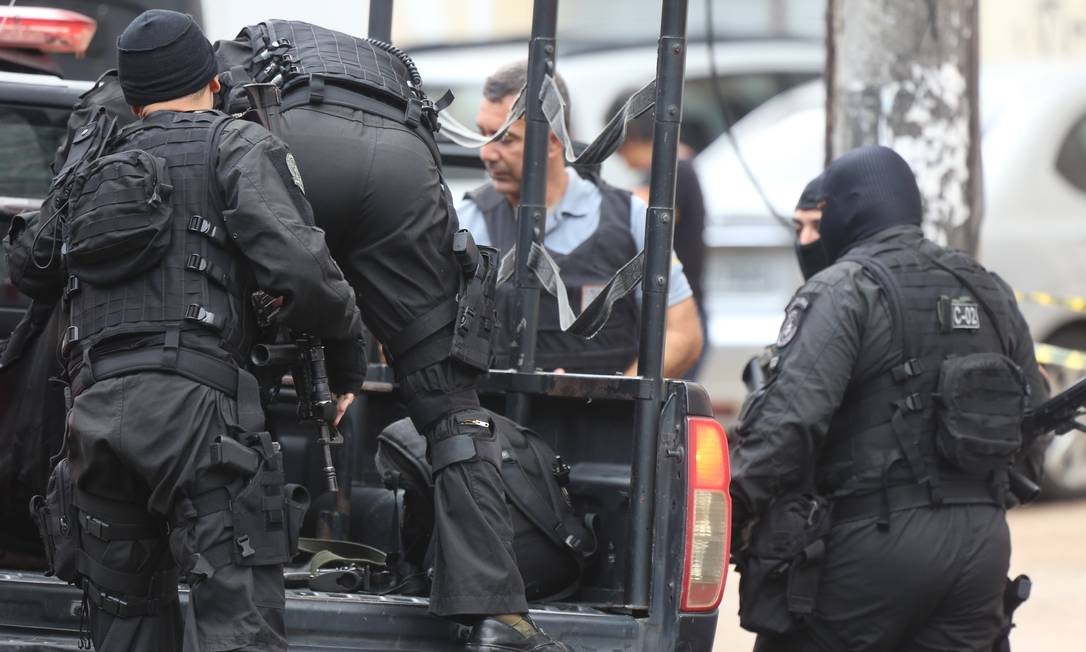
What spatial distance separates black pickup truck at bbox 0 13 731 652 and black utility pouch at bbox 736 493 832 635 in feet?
1.47

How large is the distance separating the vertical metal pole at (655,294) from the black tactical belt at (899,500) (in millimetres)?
742

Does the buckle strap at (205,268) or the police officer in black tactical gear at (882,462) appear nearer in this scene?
the buckle strap at (205,268)

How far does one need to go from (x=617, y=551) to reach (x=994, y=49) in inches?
502

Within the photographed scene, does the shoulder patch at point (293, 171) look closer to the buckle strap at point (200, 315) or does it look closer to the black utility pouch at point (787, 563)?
the buckle strap at point (200, 315)

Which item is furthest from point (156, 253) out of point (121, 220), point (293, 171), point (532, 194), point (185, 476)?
point (532, 194)

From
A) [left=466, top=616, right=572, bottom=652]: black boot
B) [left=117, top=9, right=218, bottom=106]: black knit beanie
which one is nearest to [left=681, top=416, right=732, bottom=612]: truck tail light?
[left=466, top=616, right=572, bottom=652]: black boot

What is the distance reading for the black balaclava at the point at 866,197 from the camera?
15.0 feet

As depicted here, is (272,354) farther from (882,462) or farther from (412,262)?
(882,462)

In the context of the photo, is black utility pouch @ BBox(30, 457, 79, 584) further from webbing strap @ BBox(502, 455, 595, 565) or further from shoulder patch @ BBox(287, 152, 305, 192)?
webbing strap @ BBox(502, 455, 595, 565)

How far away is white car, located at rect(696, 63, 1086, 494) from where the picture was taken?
9070mm

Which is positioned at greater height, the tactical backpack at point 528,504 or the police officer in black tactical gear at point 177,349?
the police officer in black tactical gear at point 177,349

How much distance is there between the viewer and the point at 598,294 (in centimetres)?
425

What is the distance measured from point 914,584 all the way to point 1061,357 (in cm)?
511

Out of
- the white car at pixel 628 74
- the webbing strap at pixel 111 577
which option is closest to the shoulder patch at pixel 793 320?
the webbing strap at pixel 111 577
